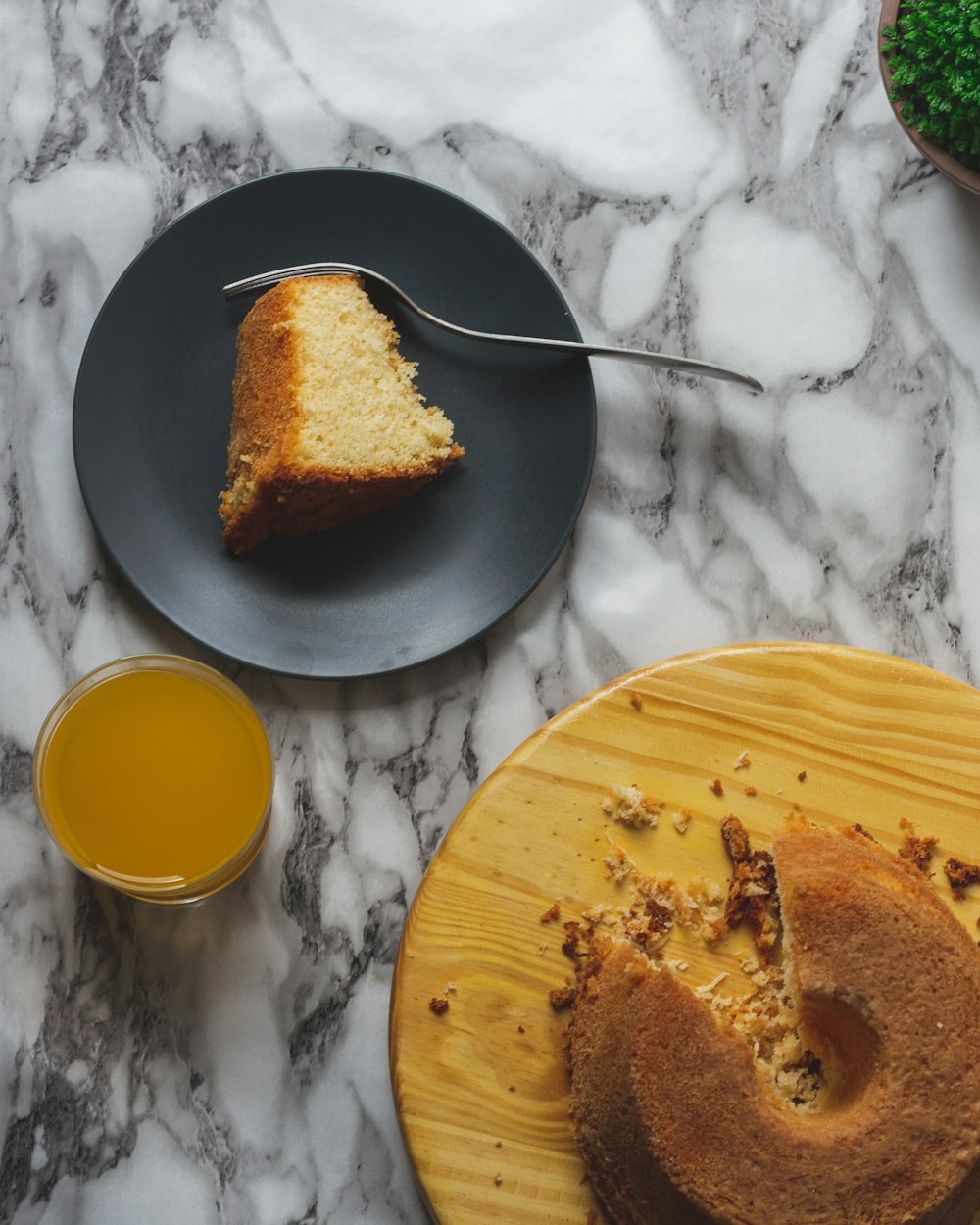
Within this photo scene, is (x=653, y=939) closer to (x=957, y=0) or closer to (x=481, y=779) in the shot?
(x=481, y=779)

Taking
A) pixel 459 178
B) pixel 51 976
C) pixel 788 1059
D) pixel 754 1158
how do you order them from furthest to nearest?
pixel 459 178, pixel 51 976, pixel 788 1059, pixel 754 1158

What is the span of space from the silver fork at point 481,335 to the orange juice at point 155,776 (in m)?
0.74

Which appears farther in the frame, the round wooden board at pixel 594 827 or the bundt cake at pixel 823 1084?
the round wooden board at pixel 594 827

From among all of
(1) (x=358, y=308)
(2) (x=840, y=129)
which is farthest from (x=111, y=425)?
(2) (x=840, y=129)

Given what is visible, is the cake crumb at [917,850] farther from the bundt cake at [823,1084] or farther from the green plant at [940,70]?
the green plant at [940,70]

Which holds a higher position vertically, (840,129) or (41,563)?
(840,129)

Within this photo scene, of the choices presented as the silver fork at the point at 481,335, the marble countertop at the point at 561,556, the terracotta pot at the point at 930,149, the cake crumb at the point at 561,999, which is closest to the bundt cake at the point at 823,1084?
the cake crumb at the point at 561,999

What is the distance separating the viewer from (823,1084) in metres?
1.87

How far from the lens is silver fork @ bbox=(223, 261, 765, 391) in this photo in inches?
81.8

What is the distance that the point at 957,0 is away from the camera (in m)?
1.97

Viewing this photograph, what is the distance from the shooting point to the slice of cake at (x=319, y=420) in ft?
6.58

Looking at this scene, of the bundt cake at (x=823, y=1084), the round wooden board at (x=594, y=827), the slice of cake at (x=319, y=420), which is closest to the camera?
the bundt cake at (x=823, y=1084)

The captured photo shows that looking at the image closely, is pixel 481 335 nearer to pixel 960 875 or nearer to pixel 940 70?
pixel 940 70

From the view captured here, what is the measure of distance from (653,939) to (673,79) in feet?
5.62
